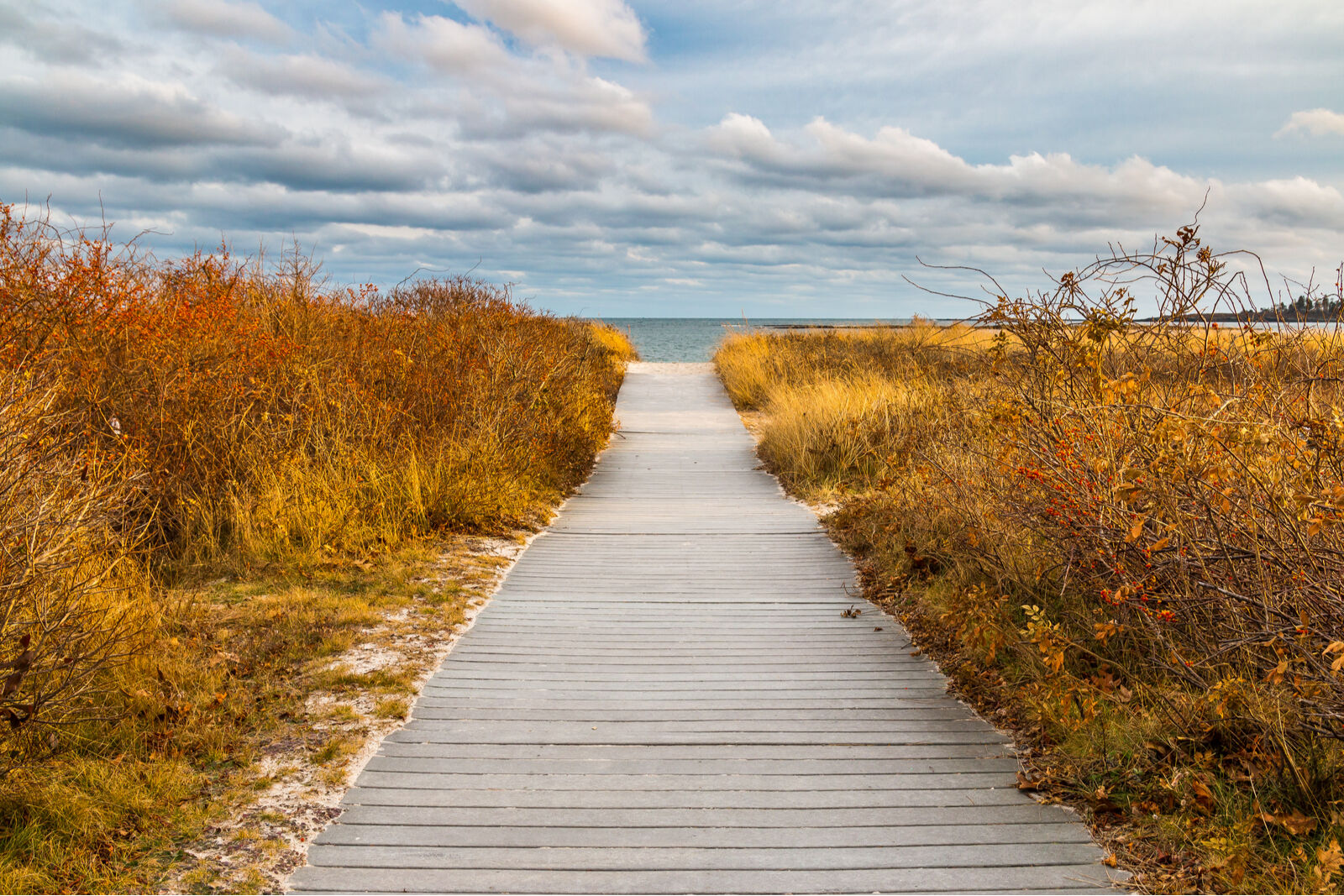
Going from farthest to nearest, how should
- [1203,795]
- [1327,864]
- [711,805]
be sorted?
[711,805], [1203,795], [1327,864]

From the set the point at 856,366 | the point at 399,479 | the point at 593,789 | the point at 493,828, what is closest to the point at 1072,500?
the point at 593,789

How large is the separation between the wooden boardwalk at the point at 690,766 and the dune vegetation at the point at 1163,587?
33cm

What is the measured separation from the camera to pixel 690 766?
3924 millimetres

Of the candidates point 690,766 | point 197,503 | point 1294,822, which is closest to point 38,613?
point 690,766

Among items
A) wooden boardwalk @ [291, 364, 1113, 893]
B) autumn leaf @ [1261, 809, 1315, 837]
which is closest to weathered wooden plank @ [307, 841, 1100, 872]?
wooden boardwalk @ [291, 364, 1113, 893]

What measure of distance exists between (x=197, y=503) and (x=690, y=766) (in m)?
4.84

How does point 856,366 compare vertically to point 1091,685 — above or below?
above

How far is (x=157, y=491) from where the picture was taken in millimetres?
6832

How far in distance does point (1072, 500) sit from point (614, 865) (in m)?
2.73

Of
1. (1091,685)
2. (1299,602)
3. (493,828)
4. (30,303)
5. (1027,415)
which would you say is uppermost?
(30,303)

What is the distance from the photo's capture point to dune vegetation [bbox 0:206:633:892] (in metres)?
3.40

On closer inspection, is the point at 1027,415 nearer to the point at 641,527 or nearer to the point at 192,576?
the point at 641,527

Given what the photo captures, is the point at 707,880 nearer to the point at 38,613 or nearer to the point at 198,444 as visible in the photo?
the point at 38,613

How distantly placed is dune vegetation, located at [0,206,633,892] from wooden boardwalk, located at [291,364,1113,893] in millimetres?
706
